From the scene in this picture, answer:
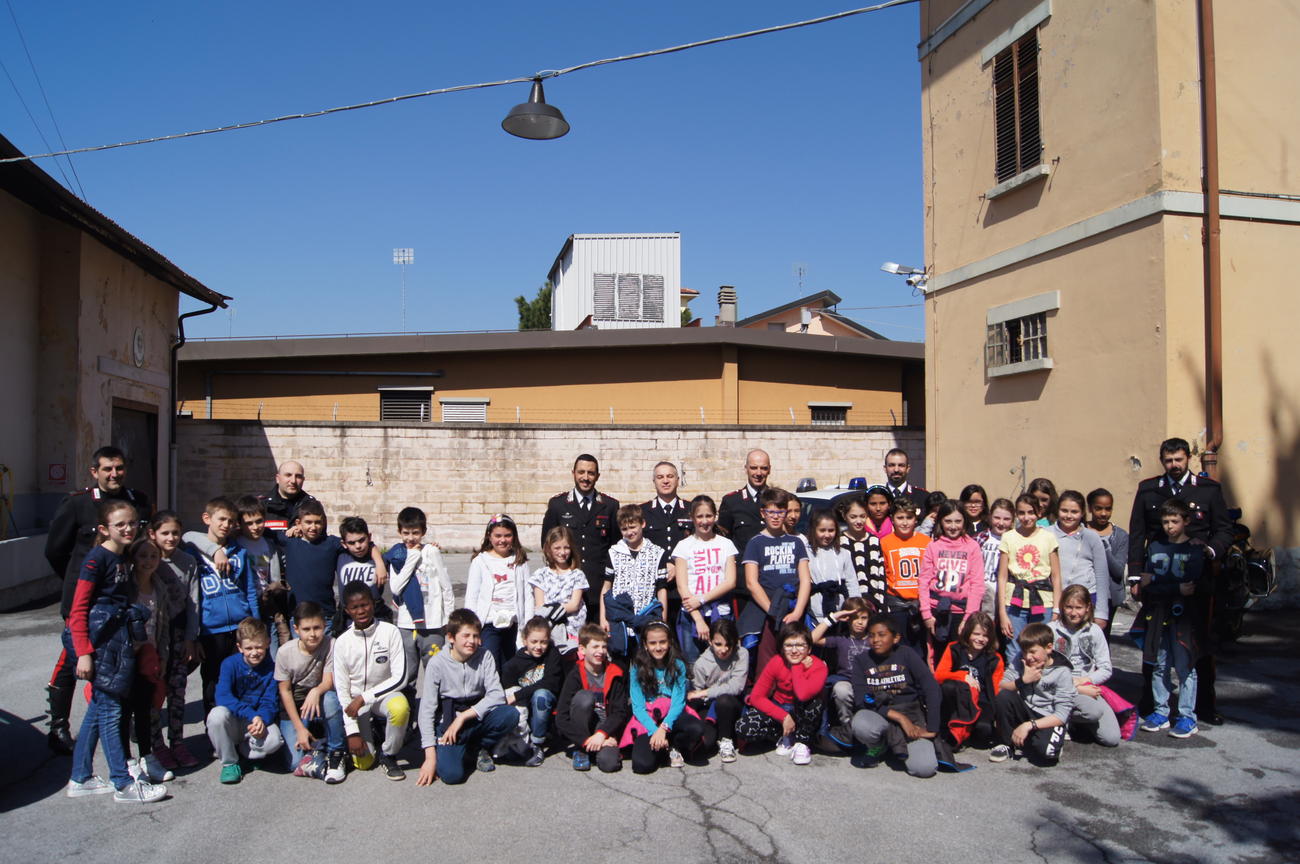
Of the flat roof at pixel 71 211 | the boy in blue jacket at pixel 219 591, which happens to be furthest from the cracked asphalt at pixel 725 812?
the flat roof at pixel 71 211

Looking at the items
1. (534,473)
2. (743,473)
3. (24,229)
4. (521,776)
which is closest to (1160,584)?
(521,776)

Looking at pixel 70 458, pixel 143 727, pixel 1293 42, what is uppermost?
pixel 1293 42

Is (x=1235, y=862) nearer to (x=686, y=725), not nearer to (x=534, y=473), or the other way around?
(x=686, y=725)

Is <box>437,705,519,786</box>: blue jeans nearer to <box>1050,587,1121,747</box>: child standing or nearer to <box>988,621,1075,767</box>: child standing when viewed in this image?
<box>988,621,1075,767</box>: child standing

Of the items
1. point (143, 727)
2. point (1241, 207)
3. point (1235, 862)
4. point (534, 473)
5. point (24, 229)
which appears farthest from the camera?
point (534, 473)

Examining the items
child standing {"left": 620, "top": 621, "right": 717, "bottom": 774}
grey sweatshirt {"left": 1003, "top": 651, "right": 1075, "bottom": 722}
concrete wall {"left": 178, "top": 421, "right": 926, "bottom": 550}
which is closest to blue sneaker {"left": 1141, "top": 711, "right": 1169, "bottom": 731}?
grey sweatshirt {"left": 1003, "top": 651, "right": 1075, "bottom": 722}

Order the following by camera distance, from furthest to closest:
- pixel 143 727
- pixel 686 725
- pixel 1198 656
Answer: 1. pixel 1198 656
2. pixel 686 725
3. pixel 143 727

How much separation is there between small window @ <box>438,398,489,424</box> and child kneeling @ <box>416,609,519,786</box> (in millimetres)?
14016

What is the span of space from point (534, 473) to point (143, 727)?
10.2 metres

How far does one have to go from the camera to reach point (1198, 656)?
223 inches

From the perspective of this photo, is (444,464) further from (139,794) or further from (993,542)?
(139,794)

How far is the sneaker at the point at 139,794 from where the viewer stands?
4.57 meters

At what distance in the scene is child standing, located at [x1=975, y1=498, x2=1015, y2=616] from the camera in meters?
6.22

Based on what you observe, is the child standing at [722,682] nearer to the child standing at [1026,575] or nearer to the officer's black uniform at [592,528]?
the officer's black uniform at [592,528]
